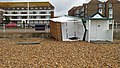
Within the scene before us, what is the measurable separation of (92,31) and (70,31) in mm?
2554

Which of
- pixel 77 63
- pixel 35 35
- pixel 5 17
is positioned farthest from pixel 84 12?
pixel 77 63

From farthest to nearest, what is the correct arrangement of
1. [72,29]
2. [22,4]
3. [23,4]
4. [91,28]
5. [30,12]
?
[22,4] → [23,4] → [30,12] → [72,29] → [91,28]

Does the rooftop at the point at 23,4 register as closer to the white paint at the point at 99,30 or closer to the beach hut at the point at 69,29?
the beach hut at the point at 69,29

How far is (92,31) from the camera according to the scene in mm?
20844

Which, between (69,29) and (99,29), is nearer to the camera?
A: (99,29)

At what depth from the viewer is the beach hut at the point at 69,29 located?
813 inches

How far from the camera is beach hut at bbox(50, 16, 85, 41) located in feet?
67.8

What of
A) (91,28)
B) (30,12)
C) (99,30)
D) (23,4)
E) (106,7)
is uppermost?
(23,4)

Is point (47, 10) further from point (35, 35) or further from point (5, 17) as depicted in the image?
point (35, 35)

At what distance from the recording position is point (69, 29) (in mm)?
22625

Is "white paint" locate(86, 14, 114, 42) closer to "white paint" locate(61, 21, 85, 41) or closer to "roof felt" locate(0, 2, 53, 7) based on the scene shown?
"white paint" locate(61, 21, 85, 41)

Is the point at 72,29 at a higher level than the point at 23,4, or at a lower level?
lower

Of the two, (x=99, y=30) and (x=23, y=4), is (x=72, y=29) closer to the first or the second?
(x=99, y=30)

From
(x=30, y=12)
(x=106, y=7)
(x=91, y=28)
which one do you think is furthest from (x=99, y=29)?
(x=30, y=12)
